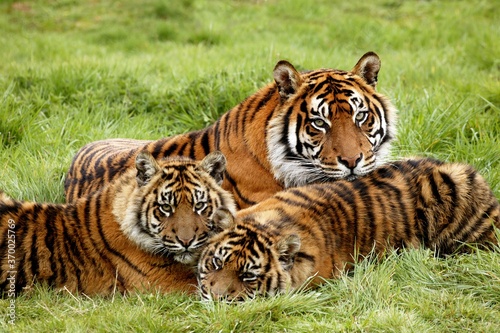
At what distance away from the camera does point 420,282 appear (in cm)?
421

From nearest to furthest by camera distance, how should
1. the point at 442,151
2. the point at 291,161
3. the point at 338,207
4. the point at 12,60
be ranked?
1. the point at 338,207
2. the point at 291,161
3. the point at 442,151
4. the point at 12,60

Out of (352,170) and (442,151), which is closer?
(352,170)

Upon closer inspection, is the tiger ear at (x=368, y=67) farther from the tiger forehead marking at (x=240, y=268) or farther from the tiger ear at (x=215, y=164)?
the tiger forehead marking at (x=240, y=268)

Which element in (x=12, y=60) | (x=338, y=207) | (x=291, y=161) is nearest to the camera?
(x=338, y=207)

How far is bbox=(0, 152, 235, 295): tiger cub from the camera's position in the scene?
4.39m

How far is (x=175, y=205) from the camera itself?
4391 mm

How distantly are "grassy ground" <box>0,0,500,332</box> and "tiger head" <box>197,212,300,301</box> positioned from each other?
13 cm

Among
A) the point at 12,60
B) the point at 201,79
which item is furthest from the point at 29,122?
the point at 12,60

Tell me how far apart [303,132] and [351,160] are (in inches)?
16.3

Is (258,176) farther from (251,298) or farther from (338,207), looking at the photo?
(251,298)

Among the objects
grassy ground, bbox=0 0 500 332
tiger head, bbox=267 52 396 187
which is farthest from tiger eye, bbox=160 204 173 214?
tiger head, bbox=267 52 396 187

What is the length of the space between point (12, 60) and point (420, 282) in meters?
5.94

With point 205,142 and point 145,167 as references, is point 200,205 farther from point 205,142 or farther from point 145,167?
point 205,142

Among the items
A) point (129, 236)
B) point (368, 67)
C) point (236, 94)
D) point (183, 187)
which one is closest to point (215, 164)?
point (183, 187)
